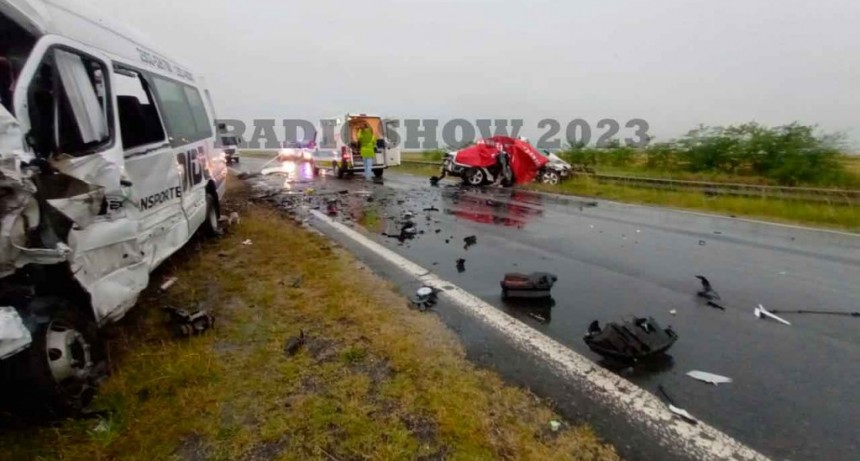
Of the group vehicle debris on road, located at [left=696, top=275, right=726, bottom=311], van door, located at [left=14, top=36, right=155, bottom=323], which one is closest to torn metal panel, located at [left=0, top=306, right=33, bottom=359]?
van door, located at [left=14, top=36, right=155, bottom=323]

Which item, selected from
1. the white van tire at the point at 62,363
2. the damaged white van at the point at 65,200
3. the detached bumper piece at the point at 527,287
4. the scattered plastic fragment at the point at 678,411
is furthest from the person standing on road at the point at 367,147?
the scattered plastic fragment at the point at 678,411

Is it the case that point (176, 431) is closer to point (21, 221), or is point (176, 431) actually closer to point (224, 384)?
point (224, 384)

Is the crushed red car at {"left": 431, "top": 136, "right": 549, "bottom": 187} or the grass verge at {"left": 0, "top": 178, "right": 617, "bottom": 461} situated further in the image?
the crushed red car at {"left": 431, "top": 136, "right": 549, "bottom": 187}

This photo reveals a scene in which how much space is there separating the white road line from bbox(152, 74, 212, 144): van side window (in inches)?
152

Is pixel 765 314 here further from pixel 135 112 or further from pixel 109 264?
pixel 135 112

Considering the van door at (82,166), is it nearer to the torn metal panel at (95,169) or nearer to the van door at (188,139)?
the torn metal panel at (95,169)

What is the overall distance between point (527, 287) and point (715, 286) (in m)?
2.11

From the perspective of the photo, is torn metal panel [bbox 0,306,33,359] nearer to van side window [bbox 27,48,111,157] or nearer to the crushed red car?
van side window [bbox 27,48,111,157]

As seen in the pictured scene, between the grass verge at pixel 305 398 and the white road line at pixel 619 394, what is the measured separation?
1.22ft

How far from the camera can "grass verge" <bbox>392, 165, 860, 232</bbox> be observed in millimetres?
9625

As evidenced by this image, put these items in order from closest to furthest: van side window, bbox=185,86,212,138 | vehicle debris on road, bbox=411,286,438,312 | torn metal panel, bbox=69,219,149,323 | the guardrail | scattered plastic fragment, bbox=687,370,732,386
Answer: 1. torn metal panel, bbox=69,219,149,323
2. scattered plastic fragment, bbox=687,370,732,386
3. vehicle debris on road, bbox=411,286,438,312
4. van side window, bbox=185,86,212,138
5. the guardrail

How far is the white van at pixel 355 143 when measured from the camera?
19141mm

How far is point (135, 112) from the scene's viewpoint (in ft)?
14.4

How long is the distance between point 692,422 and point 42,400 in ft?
11.3
